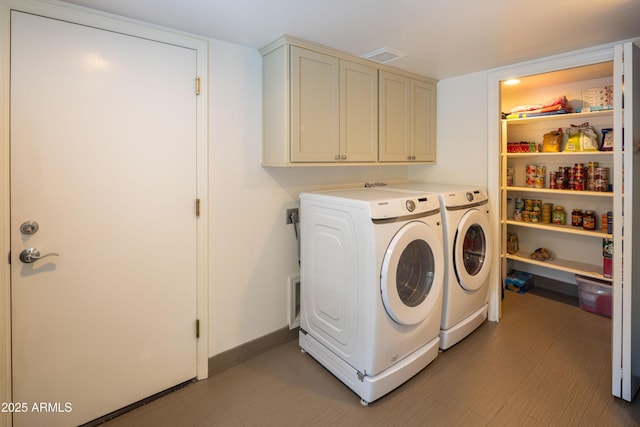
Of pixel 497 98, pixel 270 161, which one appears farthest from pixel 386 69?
pixel 270 161

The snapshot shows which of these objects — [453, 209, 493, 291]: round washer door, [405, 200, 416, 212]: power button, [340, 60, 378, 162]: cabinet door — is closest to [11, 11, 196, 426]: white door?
[340, 60, 378, 162]: cabinet door

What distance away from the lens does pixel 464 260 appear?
252cm

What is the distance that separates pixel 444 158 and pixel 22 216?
3.00m

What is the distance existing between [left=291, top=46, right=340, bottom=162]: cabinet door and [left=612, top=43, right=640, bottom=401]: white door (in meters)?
1.53

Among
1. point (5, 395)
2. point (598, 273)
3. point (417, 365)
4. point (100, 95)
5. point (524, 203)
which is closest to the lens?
point (5, 395)

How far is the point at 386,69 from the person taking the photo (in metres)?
2.62

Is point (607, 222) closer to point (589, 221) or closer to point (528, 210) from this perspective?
point (589, 221)

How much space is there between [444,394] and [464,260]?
93 cm

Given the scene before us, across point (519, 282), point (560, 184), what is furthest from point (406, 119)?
point (519, 282)

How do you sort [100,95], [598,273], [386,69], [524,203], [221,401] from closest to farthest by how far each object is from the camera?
[100,95] → [221,401] → [386,69] → [598,273] → [524,203]

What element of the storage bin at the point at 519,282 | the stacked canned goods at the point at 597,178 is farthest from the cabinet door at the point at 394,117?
the storage bin at the point at 519,282

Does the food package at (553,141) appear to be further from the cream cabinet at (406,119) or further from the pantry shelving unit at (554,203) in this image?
the cream cabinet at (406,119)

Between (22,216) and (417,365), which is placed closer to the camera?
(22,216)

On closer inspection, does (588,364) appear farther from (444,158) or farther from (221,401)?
(221,401)
